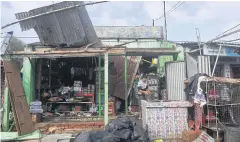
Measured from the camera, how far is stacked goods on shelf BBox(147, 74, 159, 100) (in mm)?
12742

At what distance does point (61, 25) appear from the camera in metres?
10.6

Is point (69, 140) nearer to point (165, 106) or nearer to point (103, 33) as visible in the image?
point (165, 106)

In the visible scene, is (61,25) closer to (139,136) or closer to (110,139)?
(110,139)

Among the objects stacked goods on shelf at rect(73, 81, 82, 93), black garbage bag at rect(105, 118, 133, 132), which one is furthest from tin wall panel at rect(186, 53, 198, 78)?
black garbage bag at rect(105, 118, 133, 132)

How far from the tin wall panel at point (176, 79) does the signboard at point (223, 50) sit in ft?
4.92

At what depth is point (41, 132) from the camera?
31.8ft

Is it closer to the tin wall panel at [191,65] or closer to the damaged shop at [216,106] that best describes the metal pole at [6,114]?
the damaged shop at [216,106]

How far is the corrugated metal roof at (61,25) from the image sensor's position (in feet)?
33.0

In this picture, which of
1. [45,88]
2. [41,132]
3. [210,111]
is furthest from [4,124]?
[210,111]

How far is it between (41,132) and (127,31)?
1211 cm

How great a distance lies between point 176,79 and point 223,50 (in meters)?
2.91

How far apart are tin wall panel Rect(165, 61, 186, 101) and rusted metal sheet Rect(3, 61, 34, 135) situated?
20.7 ft

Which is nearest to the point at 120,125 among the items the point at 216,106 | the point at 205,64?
the point at 216,106

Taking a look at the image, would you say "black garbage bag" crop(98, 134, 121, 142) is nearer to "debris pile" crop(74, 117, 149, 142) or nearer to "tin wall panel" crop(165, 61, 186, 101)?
"debris pile" crop(74, 117, 149, 142)
